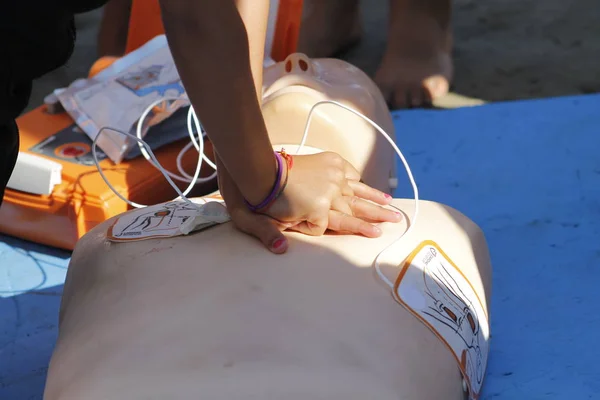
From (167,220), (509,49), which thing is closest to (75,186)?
(167,220)

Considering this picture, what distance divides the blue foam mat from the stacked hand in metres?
0.29

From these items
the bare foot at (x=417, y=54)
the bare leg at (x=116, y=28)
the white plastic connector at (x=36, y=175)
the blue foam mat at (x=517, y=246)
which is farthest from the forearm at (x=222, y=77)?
the bare leg at (x=116, y=28)

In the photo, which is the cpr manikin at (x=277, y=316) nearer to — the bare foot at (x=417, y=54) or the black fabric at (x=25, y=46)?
the black fabric at (x=25, y=46)

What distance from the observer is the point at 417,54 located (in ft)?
6.41

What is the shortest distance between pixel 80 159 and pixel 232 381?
824 mm

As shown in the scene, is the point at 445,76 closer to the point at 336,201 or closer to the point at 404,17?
the point at 404,17

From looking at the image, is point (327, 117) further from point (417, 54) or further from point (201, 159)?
point (417, 54)

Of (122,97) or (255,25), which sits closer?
(255,25)

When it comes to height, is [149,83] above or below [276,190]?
below

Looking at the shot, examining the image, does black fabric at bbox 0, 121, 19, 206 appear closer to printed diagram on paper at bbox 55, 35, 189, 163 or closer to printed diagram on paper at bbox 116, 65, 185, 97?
printed diagram on paper at bbox 55, 35, 189, 163

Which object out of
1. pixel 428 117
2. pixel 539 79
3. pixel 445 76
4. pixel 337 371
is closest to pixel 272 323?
pixel 337 371

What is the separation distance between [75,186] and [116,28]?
0.74 metres

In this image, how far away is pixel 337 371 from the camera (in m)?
0.72

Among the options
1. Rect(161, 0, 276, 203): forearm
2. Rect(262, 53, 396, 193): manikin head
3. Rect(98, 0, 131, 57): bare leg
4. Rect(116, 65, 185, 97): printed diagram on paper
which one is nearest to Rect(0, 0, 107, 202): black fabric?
Rect(161, 0, 276, 203): forearm
